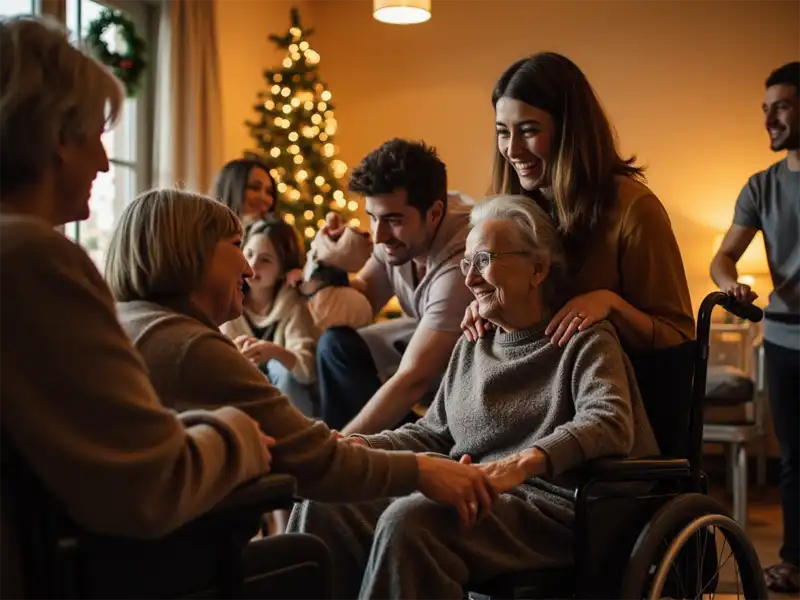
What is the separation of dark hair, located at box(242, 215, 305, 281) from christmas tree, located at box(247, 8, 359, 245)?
227cm

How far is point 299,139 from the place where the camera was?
5.99 meters

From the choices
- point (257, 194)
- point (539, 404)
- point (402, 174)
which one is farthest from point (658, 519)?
point (257, 194)

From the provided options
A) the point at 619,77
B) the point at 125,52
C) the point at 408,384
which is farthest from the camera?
the point at 619,77

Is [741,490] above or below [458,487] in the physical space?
below

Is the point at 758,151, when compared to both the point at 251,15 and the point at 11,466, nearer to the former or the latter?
the point at 251,15

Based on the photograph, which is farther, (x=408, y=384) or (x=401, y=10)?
(x=401, y=10)

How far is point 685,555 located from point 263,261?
1960mm

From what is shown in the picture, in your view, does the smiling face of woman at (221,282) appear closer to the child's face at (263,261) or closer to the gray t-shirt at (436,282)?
the gray t-shirt at (436,282)

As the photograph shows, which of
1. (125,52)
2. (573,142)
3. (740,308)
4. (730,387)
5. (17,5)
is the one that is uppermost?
(17,5)

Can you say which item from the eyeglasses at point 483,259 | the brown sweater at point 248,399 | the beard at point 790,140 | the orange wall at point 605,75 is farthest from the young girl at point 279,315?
the orange wall at point 605,75

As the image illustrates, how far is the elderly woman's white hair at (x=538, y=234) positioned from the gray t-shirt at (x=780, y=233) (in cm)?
159

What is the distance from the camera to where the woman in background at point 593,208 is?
6.72 feet

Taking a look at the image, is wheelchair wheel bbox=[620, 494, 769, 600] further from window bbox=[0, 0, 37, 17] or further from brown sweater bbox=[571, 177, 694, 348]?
window bbox=[0, 0, 37, 17]

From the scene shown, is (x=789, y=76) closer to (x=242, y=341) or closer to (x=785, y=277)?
(x=785, y=277)
